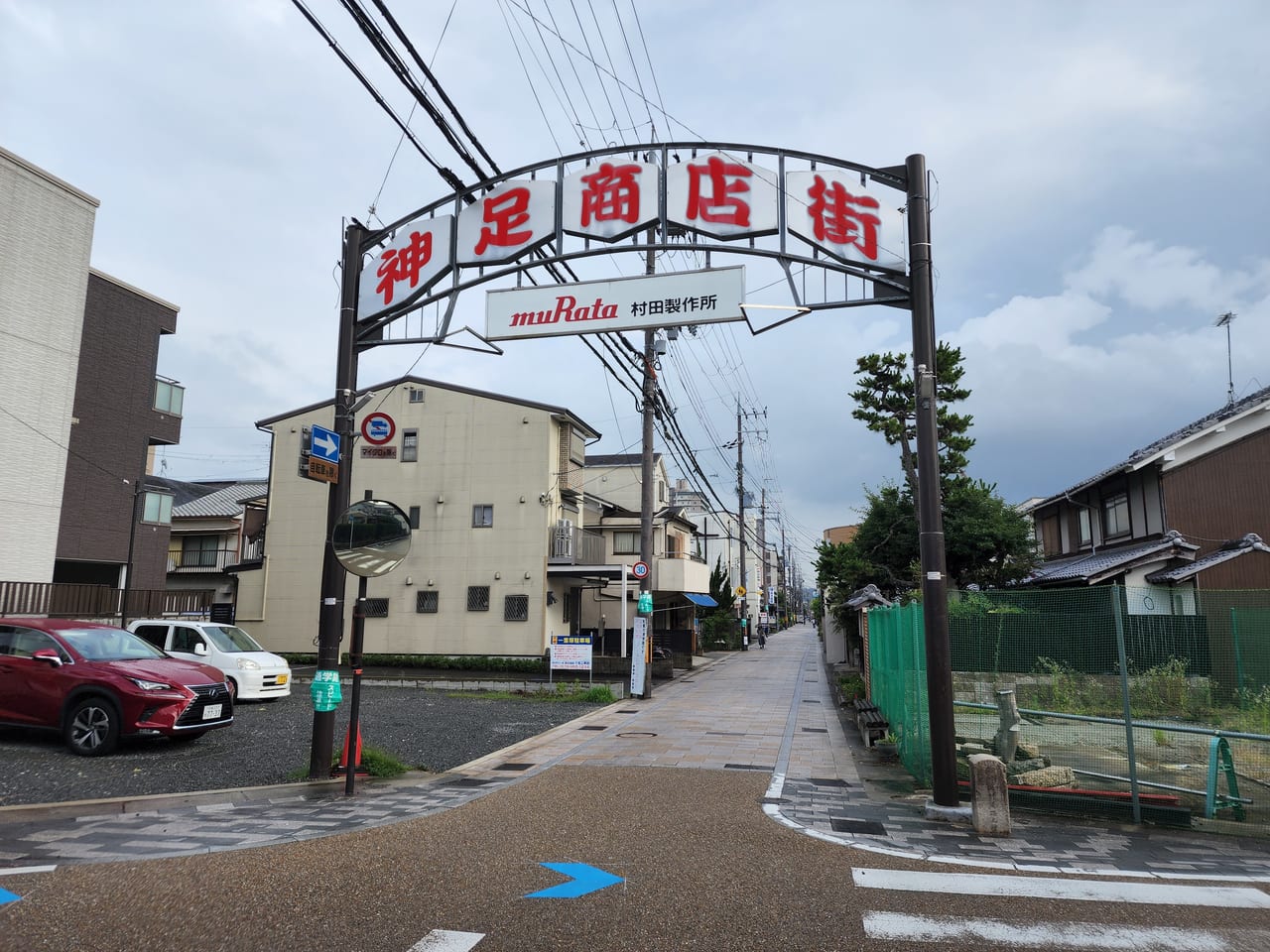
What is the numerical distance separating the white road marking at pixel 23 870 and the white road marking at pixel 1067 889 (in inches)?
215

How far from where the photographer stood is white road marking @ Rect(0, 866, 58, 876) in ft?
17.8

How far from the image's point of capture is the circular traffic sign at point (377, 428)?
9.27m

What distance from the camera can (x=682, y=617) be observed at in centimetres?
3800

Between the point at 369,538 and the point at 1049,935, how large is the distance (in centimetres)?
668

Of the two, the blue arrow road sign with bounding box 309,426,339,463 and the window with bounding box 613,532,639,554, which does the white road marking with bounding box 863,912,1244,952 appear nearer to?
the blue arrow road sign with bounding box 309,426,339,463

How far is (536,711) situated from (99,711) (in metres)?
8.99

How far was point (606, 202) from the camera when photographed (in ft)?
30.7

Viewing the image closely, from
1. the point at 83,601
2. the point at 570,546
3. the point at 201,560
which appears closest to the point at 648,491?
the point at 570,546

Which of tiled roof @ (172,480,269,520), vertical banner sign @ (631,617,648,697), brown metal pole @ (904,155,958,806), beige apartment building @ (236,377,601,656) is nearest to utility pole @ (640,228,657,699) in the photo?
vertical banner sign @ (631,617,648,697)

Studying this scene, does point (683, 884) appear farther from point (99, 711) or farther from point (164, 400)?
point (164, 400)

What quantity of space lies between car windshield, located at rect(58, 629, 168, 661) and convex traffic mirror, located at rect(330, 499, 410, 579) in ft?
14.3

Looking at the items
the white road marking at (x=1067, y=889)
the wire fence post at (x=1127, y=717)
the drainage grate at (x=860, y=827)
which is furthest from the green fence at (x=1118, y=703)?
the white road marking at (x=1067, y=889)

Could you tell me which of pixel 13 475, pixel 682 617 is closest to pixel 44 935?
pixel 13 475

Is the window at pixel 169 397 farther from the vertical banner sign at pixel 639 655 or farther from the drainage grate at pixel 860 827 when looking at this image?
the drainage grate at pixel 860 827
